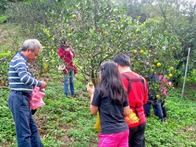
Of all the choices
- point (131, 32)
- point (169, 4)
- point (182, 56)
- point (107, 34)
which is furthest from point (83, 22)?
point (169, 4)

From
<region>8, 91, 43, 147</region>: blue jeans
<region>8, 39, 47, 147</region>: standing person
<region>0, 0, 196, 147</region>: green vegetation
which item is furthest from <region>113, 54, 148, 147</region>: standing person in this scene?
<region>8, 91, 43, 147</region>: blue jeans

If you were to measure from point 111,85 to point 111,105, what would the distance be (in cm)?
23

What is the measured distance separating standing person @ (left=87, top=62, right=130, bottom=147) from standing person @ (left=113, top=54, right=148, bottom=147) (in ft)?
0.91

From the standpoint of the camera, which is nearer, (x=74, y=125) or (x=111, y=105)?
(x=111, y=105)

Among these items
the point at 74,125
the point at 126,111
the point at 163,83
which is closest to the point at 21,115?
the point at 126,111

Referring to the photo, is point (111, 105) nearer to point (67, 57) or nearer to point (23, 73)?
point (23, 73)

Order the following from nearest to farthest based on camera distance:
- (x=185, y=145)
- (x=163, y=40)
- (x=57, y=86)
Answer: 1. (x=163, y=40)
2. (x=185, y=145)
3. (x=57, y=86)

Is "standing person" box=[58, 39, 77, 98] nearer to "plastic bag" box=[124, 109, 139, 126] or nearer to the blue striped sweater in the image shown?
the blue striped sweater

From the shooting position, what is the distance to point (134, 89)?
133 inches

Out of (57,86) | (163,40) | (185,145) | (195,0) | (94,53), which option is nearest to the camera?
(94,53)

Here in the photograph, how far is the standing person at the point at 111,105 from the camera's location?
3.00 m

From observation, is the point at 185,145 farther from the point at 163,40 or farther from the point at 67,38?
the point at 67,38

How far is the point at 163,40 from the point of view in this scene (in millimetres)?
4547

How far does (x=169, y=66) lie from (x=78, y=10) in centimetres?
196
